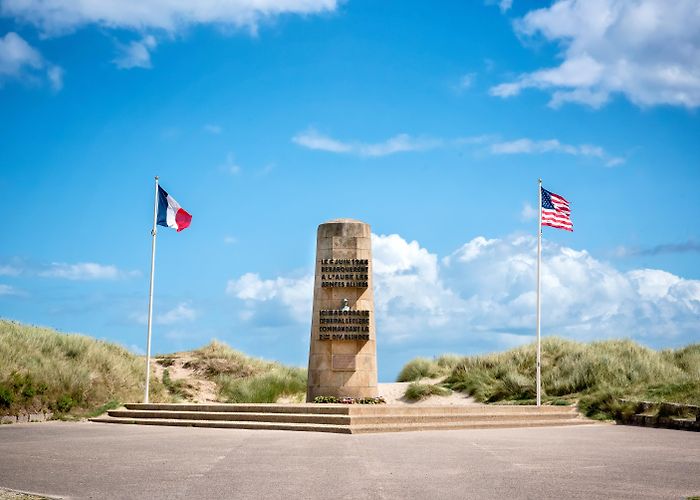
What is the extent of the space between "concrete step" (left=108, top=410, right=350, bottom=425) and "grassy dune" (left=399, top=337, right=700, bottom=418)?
10.1m

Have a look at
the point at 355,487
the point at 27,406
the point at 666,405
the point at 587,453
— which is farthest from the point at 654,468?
the point at 27,406

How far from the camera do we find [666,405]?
22656 mm

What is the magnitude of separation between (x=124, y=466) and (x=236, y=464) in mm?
1694

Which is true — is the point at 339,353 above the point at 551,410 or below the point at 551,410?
above

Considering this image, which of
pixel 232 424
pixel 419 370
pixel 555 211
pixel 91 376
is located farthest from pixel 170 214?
pixel 419 370

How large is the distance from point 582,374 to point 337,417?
13682 millimetres

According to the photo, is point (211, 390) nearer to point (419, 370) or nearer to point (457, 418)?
point (419, 370)

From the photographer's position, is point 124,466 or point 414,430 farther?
point 414,430

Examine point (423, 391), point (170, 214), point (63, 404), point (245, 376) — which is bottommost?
point (63, 404)

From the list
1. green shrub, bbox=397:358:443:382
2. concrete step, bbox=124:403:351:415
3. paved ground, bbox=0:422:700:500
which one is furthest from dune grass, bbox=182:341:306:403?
paved ground, bbox=0:422:700:500

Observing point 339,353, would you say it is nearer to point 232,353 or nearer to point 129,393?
point 129,393

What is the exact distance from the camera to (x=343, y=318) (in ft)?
77.6

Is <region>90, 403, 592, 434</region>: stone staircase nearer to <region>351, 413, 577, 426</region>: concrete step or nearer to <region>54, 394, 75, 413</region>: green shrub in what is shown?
<region>351, 413, 577, 426</region>: concrete step

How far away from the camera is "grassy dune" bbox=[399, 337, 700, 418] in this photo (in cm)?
2580
